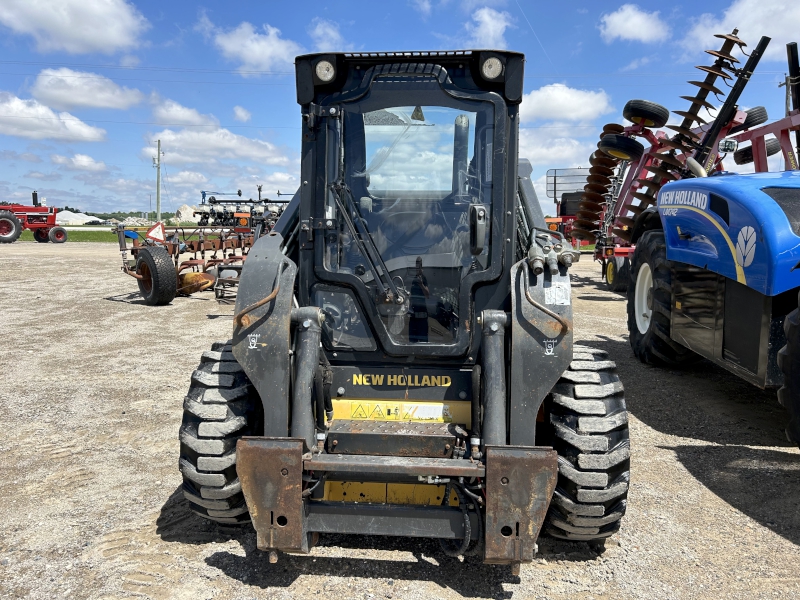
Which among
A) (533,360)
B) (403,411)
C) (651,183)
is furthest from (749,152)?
(403,411)

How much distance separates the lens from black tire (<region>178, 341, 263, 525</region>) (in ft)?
9.93

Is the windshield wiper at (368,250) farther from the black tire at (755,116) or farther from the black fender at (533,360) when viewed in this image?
the black tire at (755,116)

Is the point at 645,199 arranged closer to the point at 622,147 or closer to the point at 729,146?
the point at 622,147

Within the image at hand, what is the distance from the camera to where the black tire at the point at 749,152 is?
315 inches

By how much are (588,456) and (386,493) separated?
97cm

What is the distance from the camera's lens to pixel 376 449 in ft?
10.3

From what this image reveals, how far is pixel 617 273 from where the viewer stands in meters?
13.4

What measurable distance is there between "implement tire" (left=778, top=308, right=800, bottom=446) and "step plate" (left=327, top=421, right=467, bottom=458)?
2084 mm

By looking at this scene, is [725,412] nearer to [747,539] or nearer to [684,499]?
[684,499]

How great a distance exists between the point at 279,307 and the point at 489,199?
1.23 m

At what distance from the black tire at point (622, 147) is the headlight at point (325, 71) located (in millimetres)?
9313

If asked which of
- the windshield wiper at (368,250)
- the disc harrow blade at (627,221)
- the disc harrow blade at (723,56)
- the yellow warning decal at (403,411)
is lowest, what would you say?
the yellow warning decal at (403,411)

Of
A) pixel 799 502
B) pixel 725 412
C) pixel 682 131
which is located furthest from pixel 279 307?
pixel 682 131

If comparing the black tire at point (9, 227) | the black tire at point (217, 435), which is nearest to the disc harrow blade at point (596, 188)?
the black tire at point (217, 435)
